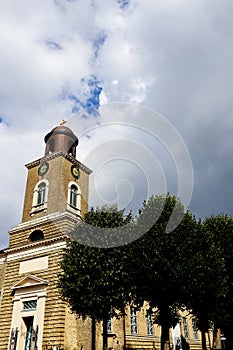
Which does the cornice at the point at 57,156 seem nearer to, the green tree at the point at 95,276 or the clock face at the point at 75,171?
the clock face at the point at 75,171

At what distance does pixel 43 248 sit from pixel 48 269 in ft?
7.86

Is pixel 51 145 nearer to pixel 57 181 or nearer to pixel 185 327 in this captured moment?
pixel 57 181

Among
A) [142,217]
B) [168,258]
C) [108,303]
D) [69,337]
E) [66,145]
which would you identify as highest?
[66,145]

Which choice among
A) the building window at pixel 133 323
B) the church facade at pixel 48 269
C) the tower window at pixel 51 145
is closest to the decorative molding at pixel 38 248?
the church facade at pixel 48 269

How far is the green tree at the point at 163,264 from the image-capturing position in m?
23.6

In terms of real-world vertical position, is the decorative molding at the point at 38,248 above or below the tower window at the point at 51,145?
below

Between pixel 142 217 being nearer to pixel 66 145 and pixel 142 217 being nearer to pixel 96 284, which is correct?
pixel 96 284

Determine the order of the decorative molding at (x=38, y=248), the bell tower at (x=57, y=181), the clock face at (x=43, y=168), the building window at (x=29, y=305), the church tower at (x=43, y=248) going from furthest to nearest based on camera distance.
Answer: the clock face at (x=43, y=168) < the bell tower at (x=57, y=181) < the decorative molding at (x=38, y=248) < the building window at (x=29, y=305) < the church tower at (x=43, y=248)

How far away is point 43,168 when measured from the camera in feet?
127

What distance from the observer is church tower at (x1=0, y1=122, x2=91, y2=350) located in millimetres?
27453

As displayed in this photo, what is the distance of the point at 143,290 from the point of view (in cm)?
2423

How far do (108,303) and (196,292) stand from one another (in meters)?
6.69

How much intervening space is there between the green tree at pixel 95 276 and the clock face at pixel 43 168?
13.9 meters

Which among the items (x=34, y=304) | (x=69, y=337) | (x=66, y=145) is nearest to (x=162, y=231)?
(x=69, y=337)
